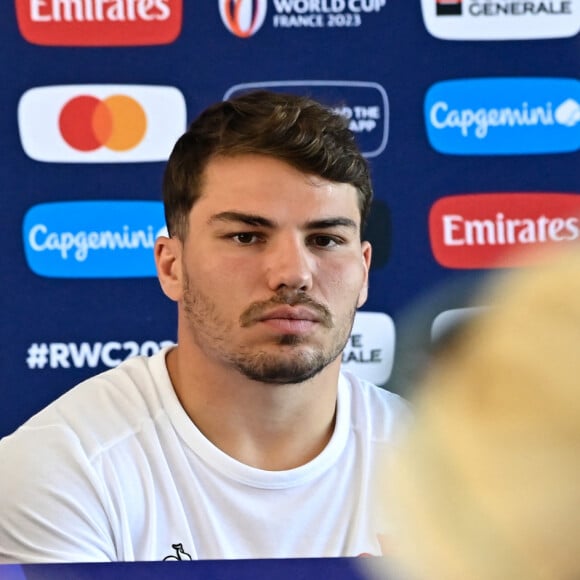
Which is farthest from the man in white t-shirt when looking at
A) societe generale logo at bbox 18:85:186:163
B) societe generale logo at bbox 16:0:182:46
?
societe generale logo at bbox 16:0:182:46

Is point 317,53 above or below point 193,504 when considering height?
above

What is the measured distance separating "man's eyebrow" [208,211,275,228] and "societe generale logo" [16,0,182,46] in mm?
552

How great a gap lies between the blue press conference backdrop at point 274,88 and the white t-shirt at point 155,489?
1.23 feet

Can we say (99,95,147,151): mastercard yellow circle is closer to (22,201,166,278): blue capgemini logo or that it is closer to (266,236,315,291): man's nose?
(22,201,166,278): blue capgemini logo

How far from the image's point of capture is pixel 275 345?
147cm

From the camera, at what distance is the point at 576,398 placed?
12.6 inches

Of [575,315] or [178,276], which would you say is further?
[178,276]

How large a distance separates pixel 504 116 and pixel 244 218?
2.33ft

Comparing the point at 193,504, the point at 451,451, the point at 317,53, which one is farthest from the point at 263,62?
the point at 451,451

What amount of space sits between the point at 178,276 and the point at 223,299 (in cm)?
17

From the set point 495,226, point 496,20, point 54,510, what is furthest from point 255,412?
point 496,20

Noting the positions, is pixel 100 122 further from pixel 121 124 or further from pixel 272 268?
pixel 272 268

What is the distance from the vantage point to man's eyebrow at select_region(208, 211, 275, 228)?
150cm

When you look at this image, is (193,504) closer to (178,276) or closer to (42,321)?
(178,276)
